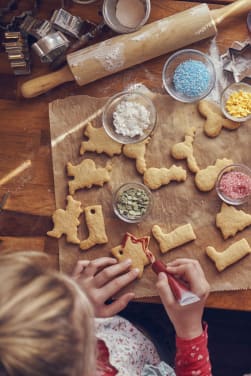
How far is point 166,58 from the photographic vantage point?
1313 mm

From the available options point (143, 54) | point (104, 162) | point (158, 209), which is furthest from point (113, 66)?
point (158, 209)

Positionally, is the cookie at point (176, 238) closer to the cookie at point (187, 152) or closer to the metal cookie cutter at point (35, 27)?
the cookie at point (187, 152)

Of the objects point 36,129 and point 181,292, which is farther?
point 36,129

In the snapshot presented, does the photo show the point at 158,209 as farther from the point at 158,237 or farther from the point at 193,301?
the point at 193,301

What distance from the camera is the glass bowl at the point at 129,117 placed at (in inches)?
50.6

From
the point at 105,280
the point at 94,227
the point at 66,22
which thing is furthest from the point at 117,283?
the point at 66,22

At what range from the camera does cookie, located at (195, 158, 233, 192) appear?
4.15ft

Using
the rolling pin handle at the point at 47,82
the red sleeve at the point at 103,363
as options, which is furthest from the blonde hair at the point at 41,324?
the rolling pin handle at the point at 47,82

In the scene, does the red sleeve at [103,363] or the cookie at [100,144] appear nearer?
the red sleeve at [103,363]

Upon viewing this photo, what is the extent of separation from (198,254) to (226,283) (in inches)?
3.3

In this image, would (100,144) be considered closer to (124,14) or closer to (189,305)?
(124,14)

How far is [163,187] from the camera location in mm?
1283

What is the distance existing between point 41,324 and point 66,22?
723 mm

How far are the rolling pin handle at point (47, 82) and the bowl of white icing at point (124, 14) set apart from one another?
0.46 ft
